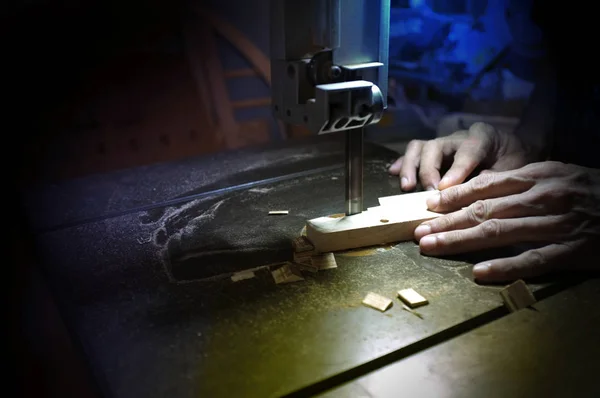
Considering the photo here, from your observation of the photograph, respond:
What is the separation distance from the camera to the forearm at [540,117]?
5.80 feet

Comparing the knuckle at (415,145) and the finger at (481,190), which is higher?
the finger at (481,190)

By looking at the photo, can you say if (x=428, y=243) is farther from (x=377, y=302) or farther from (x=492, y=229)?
(x=377, y=302)

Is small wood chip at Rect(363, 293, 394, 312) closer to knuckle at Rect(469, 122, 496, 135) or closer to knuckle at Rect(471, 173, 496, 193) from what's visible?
knuckle at Rect(471, 173, 496, 193)

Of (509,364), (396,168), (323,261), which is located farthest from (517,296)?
(396,168)

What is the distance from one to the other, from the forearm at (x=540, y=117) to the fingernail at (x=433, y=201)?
61cm

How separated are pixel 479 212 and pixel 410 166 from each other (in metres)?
0.51

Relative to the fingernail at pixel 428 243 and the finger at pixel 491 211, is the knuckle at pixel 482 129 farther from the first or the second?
the fingernail at pixel 428 243

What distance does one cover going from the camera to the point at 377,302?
3.37 feet

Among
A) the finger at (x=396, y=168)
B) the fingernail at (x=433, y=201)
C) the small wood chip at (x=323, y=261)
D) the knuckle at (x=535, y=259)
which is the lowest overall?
the finger at (x=396, y=168)

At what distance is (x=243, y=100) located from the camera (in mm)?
3266

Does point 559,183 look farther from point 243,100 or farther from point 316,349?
point 243,100

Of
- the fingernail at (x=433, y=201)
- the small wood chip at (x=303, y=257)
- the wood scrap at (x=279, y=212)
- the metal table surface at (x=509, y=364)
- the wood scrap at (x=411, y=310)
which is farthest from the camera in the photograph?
the wood scrap at (x=279, y=212)

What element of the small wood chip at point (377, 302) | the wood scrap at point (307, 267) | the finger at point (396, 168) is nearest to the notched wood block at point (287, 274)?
the wood scrap at point (307, 267)

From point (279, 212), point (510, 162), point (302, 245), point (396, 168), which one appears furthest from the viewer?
point (396, 168)
